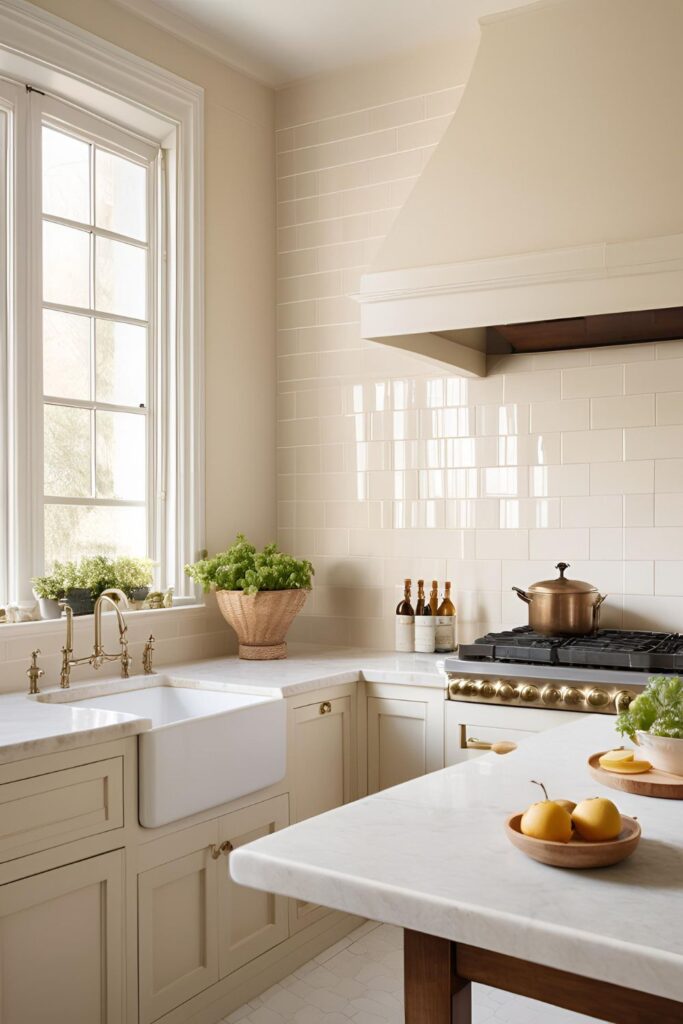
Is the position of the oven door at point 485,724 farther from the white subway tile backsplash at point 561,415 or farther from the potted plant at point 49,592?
the potted plant at point 49,592

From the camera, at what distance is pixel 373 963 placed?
321 centimetres

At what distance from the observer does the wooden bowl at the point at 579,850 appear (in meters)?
1.31

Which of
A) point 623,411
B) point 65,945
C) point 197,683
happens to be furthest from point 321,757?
point 623,411

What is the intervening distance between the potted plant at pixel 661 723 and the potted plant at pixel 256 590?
204cm

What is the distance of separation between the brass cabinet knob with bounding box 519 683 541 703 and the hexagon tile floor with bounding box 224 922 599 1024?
2.86 ft

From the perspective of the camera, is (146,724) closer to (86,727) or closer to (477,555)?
(86,727)

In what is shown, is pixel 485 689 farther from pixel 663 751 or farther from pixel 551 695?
pixel 663 751

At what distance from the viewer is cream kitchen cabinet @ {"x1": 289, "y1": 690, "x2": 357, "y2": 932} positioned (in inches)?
127

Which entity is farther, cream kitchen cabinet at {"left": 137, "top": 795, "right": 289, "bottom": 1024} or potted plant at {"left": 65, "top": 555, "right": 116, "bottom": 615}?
potted plant at {"left": 65, "top": 555, "right": 116, "bottom": 615}

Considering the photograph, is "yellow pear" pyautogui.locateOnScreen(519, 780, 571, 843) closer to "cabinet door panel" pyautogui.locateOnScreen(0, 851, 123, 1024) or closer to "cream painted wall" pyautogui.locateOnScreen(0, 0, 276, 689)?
"cabinet door panel" pyautogui.locateOnScreen(0, 851, 123, 1024)

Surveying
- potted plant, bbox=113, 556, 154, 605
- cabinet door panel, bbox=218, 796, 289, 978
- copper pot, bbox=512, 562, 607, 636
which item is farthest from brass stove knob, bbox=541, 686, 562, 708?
potted plant, bbox=113, 556, 154, 605

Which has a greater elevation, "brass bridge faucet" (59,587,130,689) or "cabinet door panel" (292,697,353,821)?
"brass bridge faucet" (59,587,130,689)

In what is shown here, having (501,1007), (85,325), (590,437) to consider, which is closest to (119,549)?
(85,325)

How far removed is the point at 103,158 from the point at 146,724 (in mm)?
2197
